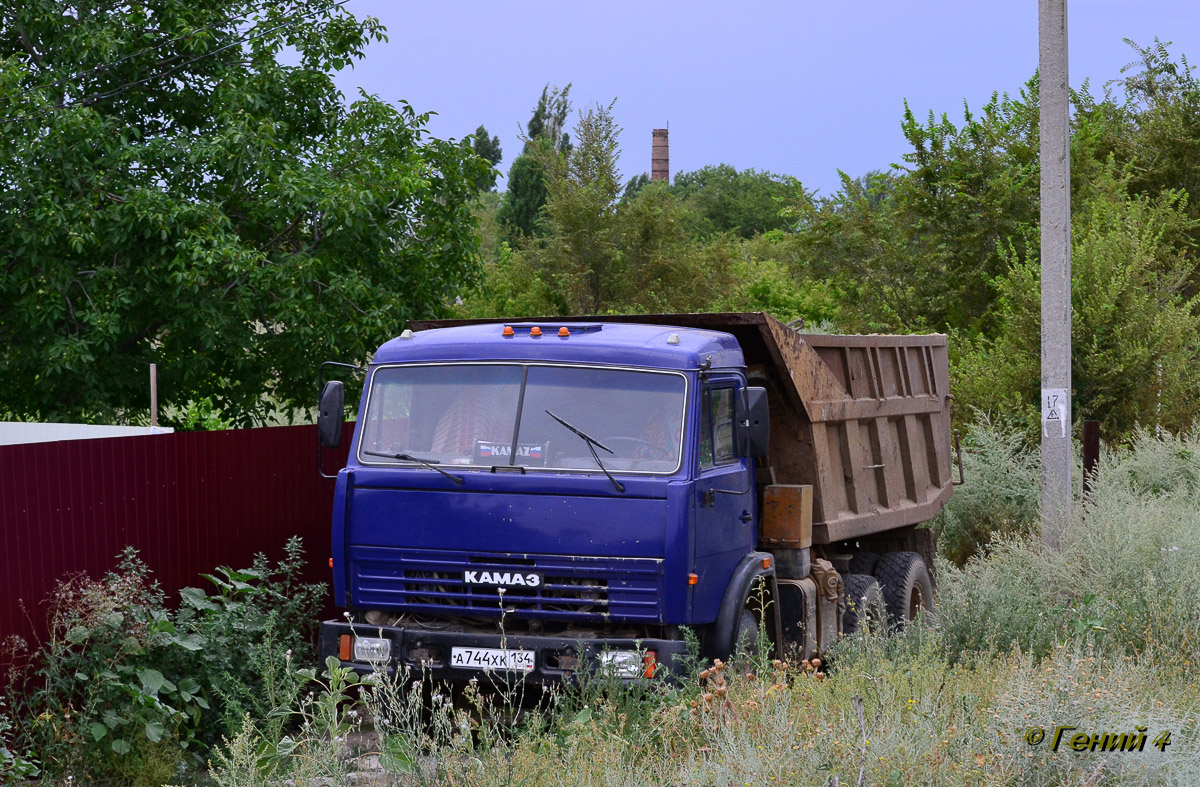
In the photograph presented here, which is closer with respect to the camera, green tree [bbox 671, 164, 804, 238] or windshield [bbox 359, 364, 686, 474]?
windshield [bbox 359, 364, 686, 474]

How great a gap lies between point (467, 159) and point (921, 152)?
404 inches

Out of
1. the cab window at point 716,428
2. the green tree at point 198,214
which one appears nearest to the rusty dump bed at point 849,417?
the cab window at point 716,428

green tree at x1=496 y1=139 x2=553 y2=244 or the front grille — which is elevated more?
green tree at x1=496 y1=139 x2=553 y2=244

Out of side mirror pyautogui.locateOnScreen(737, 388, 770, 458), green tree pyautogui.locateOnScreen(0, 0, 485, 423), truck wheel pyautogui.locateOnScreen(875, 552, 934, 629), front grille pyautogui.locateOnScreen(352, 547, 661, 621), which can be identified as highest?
green tree pyautogui.locateOnScreen(0, 0, 485, 423)

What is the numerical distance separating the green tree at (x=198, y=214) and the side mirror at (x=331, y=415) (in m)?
3.87

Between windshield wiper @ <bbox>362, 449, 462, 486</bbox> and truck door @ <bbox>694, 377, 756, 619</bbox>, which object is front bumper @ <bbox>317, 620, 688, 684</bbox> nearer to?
truck door @ <bbox>694, 377, 756, 619</bbox>

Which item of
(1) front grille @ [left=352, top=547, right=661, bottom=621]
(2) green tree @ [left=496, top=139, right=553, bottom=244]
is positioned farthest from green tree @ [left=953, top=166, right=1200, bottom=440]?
(2) green tree @ [left=496, top=139, right=553, bottom=244]

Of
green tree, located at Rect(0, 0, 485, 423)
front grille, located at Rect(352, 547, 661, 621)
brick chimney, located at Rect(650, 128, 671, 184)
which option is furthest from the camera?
brick chimney, located at Rect(650, 128, 671, 184)

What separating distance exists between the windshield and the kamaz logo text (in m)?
0.60

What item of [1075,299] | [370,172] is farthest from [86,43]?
[1075,299]

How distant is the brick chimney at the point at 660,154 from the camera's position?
6303 centimetres

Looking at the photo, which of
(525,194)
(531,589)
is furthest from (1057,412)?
(525,194)

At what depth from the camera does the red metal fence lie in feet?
22.2

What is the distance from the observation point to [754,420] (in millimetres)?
7059
